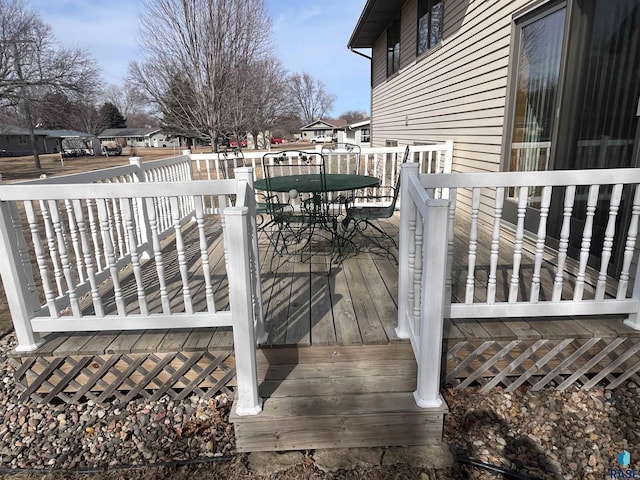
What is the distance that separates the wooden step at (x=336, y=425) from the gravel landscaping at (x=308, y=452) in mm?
79

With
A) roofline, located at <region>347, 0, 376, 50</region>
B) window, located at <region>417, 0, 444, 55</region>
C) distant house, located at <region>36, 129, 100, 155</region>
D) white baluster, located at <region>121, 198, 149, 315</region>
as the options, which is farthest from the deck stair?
distant house, located at <region>36, 129, 100, 155</region>

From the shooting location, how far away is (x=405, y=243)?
2037 millimetres

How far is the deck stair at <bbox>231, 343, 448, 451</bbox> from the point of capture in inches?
70.4

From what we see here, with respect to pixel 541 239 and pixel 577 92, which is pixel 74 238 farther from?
pixel 577 92

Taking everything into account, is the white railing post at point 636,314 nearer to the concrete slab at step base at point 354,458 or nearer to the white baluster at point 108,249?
the concrete slab at step base at point 354,458

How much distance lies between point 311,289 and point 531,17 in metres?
3.00

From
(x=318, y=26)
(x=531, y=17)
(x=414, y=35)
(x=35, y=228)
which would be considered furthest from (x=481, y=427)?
(x=318, y=26)

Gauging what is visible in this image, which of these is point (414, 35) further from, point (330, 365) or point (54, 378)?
point (54, 378)

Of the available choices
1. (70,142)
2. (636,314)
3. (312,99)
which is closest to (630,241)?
(636,314)

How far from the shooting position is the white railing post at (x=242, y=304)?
1649mm

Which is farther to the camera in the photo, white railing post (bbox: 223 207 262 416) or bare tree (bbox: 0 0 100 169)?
bare tree (bbox: 0 0 100 169)

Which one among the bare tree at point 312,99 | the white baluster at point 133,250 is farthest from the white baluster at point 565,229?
the bare tree at point 312,99

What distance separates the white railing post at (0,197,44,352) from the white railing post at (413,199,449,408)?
6.61ft

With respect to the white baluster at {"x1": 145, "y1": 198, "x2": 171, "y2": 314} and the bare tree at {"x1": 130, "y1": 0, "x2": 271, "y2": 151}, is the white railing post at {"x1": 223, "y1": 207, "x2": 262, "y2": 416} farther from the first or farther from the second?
the bare tree at {"x1": 130, "y1": 0, "x2": 271, "y2": 151}
